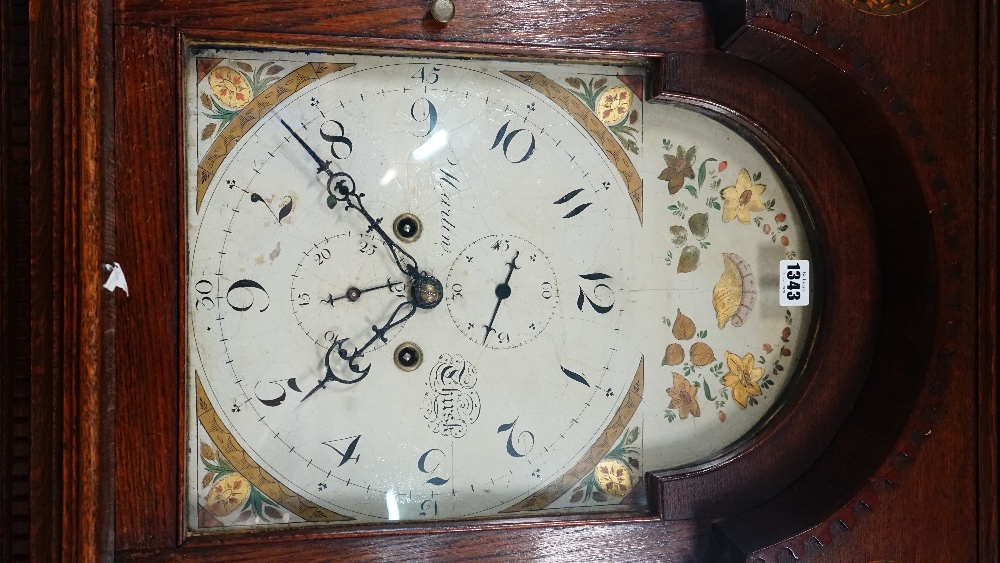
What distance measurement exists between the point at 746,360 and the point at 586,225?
0.42 meters

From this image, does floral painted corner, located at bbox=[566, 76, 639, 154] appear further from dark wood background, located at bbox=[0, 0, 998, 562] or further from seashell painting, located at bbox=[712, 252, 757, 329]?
seashell painting, located at bbox=[712, 252, 757, 329]

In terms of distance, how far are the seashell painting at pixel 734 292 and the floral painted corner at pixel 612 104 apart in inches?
12.0

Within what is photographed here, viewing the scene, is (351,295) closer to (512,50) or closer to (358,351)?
(358,351)

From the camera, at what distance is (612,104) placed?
139 cm

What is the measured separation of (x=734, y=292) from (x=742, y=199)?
0.61ft

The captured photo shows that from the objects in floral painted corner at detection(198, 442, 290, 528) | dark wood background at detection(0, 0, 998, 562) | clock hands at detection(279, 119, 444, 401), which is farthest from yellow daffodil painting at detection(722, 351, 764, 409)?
floral painted corner at detection(198, 442, 290, 528)

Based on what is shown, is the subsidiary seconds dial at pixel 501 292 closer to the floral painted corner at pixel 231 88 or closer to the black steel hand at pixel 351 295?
the black steel hand at pixel 351 295

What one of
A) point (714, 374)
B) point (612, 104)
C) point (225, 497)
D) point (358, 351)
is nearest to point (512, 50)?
point (612, 104)

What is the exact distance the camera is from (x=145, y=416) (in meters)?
1.25

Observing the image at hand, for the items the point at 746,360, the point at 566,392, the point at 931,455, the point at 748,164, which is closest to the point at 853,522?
the point at 931,455

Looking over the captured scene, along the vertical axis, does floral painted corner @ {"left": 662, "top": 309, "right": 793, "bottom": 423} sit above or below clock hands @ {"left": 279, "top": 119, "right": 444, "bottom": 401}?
below

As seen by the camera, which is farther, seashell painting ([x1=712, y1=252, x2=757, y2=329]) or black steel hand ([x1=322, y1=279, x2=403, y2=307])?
seashell painting ([x1=712, y1=252, x2=757, y2=329])

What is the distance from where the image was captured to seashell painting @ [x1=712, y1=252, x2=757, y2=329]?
1.44 metres

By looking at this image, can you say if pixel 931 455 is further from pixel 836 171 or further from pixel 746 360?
pixel 836 171
